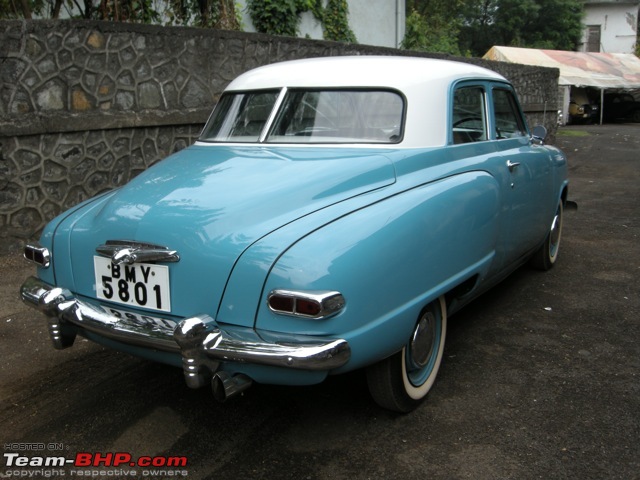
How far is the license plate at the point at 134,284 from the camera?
2518mm

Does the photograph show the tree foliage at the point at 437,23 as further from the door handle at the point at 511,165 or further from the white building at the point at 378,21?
the door handle at the point at 511,165

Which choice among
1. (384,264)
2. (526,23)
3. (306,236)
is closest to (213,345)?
(306,236)

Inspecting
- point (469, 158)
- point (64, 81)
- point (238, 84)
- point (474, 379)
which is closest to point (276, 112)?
point (238, 84)

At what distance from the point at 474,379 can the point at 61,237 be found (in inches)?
88.6

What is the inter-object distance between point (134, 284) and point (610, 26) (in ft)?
126

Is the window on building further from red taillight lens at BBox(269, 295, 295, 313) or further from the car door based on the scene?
red taillight lens at BBox(269, 295, 295, 313)

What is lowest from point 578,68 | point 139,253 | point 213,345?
point 213,345

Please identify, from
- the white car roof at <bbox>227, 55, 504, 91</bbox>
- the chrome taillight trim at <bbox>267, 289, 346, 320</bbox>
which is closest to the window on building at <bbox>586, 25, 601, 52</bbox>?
the white car roof at <bbox>227, 55, 504, 91</bbox>

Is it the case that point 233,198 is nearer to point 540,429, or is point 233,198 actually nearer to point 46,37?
point 540,429

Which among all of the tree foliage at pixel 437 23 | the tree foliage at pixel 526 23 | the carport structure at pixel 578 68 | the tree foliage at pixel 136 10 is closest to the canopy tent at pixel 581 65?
the carport structure at pixel 578 68

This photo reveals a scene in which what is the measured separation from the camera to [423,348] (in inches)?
121

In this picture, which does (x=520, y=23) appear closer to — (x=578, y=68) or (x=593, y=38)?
(x=593, y=38)

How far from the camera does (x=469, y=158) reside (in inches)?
139

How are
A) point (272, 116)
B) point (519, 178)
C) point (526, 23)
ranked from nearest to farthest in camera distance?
point (272, 116) → point (519, 178) → point (526, 23)
